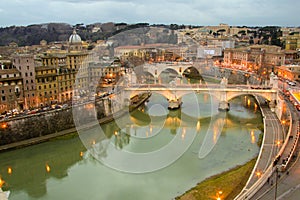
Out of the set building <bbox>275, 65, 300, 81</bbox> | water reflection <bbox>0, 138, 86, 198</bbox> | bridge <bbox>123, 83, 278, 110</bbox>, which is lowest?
water reflection <bbox>0, 138, 86, 198</bbox>

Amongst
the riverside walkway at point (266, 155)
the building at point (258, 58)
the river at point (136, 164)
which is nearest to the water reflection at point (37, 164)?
the river at point (136, 164)

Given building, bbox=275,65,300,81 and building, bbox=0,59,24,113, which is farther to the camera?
building, bbox=275,65,300,81

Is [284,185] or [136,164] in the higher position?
[284,185]

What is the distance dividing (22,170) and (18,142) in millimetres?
1181

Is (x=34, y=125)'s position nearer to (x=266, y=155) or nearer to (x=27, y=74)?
(x=27, y=74)

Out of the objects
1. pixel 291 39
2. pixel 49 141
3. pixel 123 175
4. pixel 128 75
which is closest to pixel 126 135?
pixel 49 141

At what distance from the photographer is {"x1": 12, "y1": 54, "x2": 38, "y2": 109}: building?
8.57 m

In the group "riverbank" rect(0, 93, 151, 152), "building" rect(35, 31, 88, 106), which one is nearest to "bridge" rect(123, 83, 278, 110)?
"riverbank" rect(0, 93, 151, 152)

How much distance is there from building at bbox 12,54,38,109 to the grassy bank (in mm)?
5509

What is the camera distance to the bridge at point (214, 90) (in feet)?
32.3

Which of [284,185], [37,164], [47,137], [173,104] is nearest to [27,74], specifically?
[47,137]

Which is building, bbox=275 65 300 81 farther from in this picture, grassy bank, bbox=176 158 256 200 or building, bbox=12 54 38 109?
building, bbox=12 54 38 109

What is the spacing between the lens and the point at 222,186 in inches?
199

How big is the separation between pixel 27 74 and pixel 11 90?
2.06 ft
